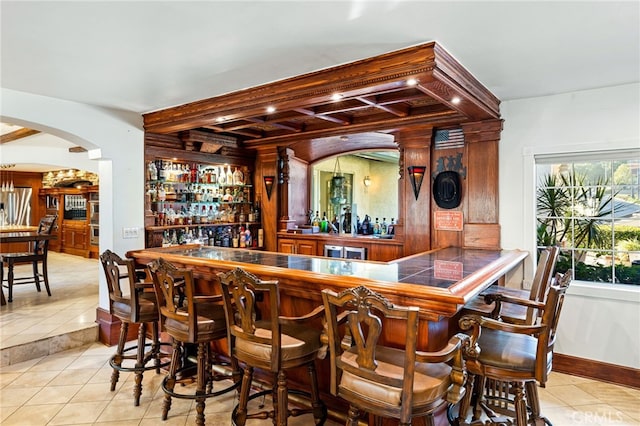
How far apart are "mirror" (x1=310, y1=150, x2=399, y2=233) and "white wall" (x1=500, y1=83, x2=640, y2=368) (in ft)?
11.2

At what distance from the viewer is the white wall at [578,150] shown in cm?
322

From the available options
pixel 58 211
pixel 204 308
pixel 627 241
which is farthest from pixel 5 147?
pixel 627 241

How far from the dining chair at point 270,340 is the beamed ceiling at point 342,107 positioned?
5.25 ft

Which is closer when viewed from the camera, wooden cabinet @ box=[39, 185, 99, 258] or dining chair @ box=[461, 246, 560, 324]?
dining chair @ box=[461, 246, 560, 324]

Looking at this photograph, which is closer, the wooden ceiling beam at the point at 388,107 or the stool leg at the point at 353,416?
the stool leg at the point at 353,416

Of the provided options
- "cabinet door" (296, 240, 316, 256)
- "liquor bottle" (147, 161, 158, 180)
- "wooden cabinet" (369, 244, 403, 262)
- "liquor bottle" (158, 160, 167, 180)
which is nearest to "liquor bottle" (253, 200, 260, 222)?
"cabinet door" (296, 240, 316, 256)

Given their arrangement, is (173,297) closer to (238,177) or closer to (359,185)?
(238,177)

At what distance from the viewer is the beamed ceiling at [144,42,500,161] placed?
2.54 meters

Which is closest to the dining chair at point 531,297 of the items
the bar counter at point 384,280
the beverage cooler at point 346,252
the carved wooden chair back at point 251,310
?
the bar counter at point 384,280

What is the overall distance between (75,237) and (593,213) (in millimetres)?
10931

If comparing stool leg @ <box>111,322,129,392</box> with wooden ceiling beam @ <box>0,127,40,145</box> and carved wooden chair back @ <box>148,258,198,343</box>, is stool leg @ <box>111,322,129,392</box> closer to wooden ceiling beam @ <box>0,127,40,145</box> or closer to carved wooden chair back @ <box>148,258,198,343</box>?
carved wooden chair back @ <box>148,258,198,343</box>

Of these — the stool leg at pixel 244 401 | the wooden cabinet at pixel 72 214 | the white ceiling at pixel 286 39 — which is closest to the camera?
the white ceiling at pixel 286 39

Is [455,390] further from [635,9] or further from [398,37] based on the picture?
[635,9]

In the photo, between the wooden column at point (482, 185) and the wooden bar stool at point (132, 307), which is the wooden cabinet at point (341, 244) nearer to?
the wooden column at point (482, 185)
